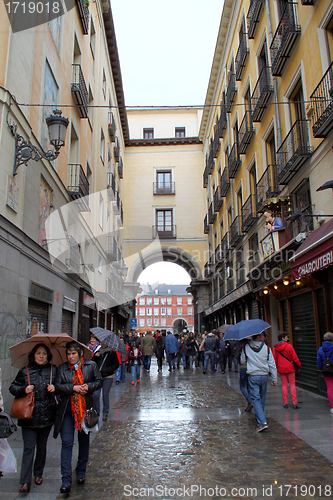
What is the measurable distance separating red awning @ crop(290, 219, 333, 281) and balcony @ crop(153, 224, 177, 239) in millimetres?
25959

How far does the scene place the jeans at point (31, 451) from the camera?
4367 millimetres

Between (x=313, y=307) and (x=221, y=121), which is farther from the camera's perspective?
(x=221, y=121)

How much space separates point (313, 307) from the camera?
→ 10.6 metres

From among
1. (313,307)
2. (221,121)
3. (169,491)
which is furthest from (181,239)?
(169,491)

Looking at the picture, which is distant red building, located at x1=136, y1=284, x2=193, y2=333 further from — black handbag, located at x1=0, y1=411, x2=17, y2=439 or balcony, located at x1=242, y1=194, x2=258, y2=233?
black handbag, located at x1=0, y1=411, x2=17, y2=439

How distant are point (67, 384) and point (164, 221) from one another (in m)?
32.0

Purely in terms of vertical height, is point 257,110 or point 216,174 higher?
point 216,174

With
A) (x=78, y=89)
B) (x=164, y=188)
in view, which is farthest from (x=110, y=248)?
(x=164, y=188)

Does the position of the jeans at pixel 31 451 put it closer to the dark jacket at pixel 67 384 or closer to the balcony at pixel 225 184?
the dark jacket at pixel 67 384

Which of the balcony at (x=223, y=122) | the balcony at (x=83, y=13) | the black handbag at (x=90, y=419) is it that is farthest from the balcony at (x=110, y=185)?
the black handbag at (x=90, y=419)

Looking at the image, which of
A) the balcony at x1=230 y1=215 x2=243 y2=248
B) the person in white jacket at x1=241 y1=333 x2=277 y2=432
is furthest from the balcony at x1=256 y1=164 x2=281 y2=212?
the person in white jacket at x1=241 y1=333 x2=277 y2=432

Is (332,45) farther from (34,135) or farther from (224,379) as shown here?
(224,379)

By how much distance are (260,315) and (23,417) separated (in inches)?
518

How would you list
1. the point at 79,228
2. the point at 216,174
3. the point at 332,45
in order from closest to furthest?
the point at 332,45 → the point at 79,228 → the point at 216,174
